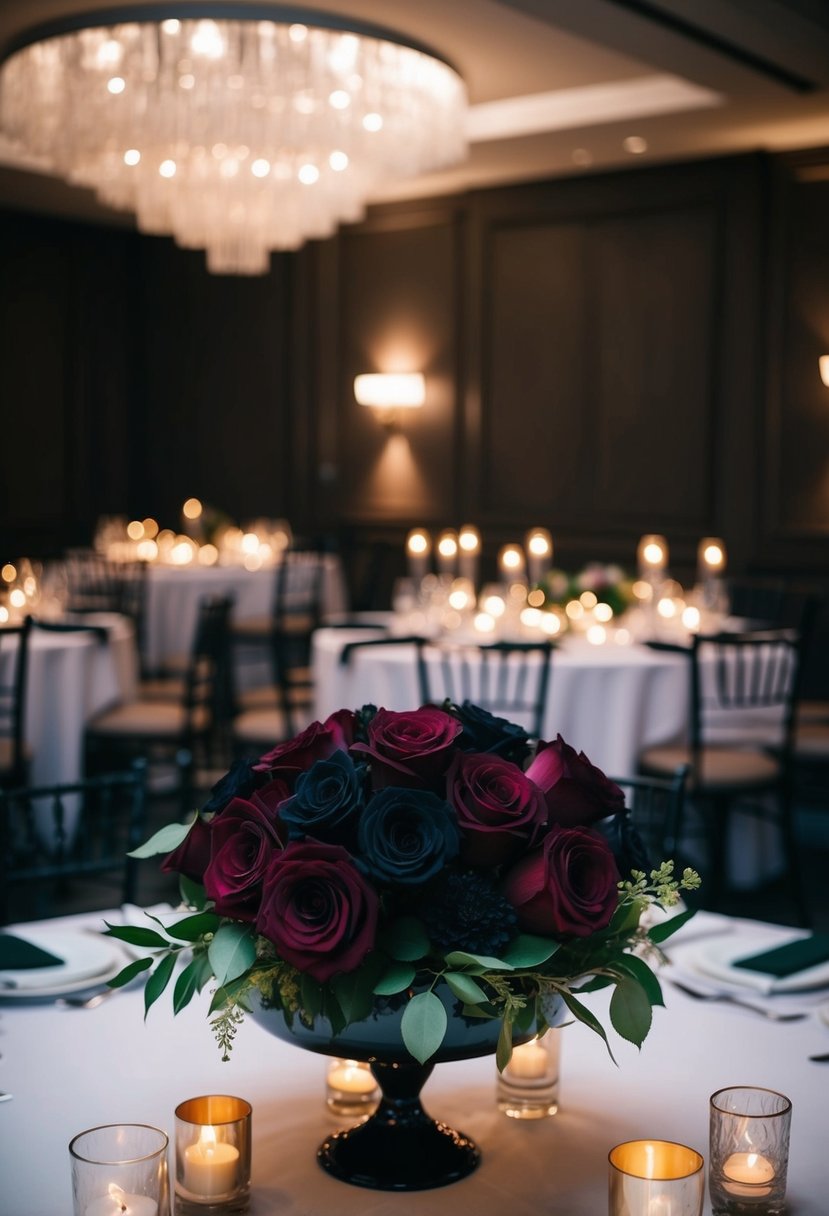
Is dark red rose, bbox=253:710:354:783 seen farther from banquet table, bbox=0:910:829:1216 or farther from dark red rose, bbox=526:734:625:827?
banquet table, bbox=0:910:829:1216

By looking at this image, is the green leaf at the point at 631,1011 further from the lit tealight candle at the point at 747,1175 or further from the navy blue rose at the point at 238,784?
the navy blue rose at the point at 238,784

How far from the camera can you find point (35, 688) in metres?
5.23

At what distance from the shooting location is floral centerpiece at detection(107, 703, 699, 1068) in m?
1.16

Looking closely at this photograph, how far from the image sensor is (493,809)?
1199 millimetres

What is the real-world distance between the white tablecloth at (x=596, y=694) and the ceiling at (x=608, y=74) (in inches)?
87.6

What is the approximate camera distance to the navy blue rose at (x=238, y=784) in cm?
132

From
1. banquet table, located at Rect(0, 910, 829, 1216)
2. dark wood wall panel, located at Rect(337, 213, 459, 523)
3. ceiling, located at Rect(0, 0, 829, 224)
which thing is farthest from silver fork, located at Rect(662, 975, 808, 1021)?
dark wood wall panel, located at Rect(337, 213, 459, 523)

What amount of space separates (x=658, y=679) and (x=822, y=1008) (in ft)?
10.4

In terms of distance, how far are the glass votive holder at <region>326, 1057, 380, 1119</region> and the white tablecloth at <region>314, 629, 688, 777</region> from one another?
3264mm

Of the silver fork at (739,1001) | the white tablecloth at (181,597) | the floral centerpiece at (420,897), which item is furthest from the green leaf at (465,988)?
the white tablecloth at (181,597)

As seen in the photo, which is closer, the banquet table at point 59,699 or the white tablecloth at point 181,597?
the banquet table at point 59,699

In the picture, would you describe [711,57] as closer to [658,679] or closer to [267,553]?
[658,679]

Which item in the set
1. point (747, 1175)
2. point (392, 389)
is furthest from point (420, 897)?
point (392, 389)

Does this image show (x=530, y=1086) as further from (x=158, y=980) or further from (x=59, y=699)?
(x=59, y=699)
